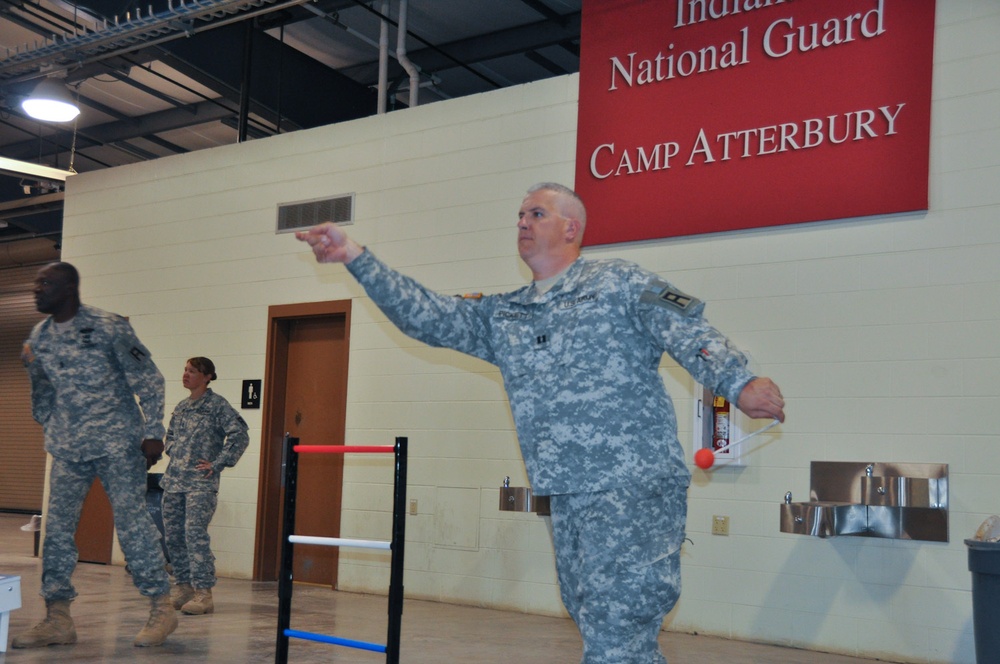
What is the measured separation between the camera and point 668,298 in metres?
2.62

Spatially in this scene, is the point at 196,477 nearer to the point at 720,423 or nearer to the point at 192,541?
the point at 192,541

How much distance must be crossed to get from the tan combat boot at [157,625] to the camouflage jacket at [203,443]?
1.47 meters

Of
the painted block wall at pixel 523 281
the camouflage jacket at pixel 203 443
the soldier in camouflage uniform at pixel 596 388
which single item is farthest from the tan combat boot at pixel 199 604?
the soldier in camouflage uniform at pixel 596 388

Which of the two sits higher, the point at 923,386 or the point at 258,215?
the point at 258,215

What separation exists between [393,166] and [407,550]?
289 cm

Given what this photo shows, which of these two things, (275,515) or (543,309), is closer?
(543,309)

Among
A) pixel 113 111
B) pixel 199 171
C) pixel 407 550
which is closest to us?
pixel 407 550

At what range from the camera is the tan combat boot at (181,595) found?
634 centimetres

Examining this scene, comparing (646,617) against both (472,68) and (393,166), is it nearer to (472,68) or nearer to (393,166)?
(393,166)

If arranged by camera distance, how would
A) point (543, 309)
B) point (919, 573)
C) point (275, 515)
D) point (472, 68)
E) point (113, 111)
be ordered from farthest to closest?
→ 1. point (113, 111)
2. point (472, 68)
3. point (275, 515)
4. point (919, 573)
5. point (543, 309)

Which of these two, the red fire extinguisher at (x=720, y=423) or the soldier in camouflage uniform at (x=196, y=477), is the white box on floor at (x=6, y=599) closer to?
the soldier in camouflage uniform at (x=196, y=477)

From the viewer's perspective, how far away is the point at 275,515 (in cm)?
840

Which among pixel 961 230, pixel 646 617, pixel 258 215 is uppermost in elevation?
pixel 258 215

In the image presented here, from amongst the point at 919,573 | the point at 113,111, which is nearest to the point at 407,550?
the point at 919,573
